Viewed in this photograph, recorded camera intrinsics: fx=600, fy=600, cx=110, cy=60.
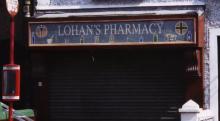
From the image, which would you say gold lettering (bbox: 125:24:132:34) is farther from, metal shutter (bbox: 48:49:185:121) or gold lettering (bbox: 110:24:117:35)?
metal shutter (bbox: 48:49:185:121)

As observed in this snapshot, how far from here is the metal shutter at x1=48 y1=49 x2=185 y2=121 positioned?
13.7 meters

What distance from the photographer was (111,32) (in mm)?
13375

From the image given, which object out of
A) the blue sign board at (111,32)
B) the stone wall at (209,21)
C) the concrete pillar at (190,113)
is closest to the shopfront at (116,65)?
the blue sign board at (111,32)

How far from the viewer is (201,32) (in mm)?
13180

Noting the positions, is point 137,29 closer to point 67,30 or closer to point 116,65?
point 116,65

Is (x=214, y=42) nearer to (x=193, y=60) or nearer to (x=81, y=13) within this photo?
(x=193, y=60)

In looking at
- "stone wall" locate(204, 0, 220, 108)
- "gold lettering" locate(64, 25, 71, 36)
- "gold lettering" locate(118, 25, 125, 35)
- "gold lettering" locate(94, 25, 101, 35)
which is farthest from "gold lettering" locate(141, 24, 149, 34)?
"gold lettering" locate(64, 25, 71, 36)

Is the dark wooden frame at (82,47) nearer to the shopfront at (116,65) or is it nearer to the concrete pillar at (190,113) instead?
the shopfront at (116,65)

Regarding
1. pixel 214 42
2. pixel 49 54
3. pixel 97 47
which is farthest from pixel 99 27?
pixel 214 42

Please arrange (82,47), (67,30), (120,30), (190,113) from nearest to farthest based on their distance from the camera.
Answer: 1. (190,113)
2. (120,30)
3. (82,47)
4. (67,30)

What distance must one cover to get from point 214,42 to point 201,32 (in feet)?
1.78

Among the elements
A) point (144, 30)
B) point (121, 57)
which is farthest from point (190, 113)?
point (121, 57)

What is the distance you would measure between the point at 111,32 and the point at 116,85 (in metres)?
1.34

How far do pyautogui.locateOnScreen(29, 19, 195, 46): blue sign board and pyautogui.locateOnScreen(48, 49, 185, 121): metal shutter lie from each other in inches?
18.9
